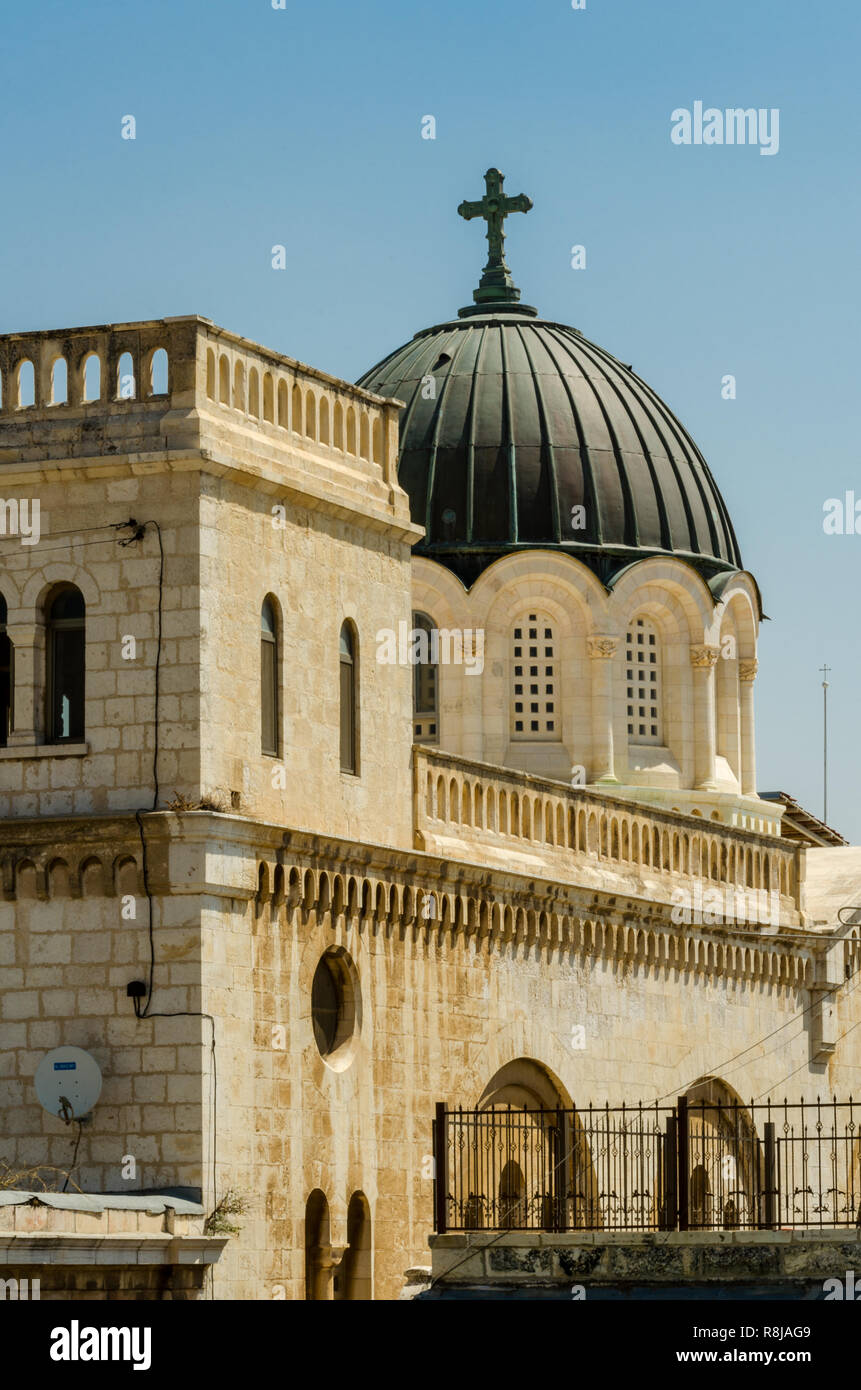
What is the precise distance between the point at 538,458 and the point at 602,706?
3.74 meters

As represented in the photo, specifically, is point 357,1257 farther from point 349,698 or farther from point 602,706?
point 602,706

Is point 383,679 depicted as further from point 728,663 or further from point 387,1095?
point 728,663

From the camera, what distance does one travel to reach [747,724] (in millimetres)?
47125

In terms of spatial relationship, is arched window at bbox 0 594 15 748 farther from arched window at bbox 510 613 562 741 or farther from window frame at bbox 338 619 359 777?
arched window at bbox 510 613 562 741

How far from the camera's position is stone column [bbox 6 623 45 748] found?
3100 centimetres

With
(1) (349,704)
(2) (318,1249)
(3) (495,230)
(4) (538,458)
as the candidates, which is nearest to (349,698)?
(1) (349,704)

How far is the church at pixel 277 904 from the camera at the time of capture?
97.7 ft

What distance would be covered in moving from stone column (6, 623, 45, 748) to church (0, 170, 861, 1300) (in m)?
0.03

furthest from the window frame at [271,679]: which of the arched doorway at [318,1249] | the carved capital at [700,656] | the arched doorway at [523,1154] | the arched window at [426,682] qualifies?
the carved capital at [700,656]

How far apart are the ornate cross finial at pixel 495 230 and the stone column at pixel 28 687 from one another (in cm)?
1902

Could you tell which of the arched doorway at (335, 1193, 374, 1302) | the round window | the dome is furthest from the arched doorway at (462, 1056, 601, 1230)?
the dome

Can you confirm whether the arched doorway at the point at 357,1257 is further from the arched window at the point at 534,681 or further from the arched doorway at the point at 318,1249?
the arched window at the point at 534,681

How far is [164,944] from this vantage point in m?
29.9
